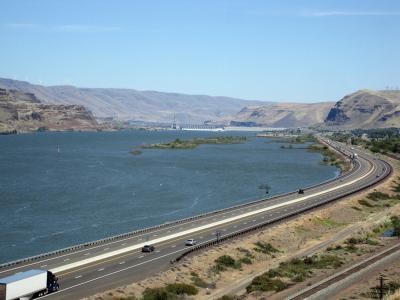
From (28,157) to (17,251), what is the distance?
126240 millimetres

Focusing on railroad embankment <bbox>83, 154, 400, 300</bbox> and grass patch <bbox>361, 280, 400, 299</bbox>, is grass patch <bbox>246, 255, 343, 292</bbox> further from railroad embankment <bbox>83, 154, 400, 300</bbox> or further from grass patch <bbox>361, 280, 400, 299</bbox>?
grass patch <bbox>361, 280, 400, 299</bbox>

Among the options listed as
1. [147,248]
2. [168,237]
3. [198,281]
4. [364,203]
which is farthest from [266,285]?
[364,203]

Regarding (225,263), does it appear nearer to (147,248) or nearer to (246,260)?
(246,260)

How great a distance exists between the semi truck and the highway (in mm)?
652

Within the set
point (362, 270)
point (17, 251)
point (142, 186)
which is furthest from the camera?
point (142, 186)

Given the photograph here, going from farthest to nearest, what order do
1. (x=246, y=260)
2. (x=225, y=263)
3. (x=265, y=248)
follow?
(x=265, y=248) → (x=246, y=260) → (x=225, y=263)

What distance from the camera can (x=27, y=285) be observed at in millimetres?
35375

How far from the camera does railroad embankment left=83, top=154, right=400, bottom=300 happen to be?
39.5 m

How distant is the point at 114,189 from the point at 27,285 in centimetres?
7107

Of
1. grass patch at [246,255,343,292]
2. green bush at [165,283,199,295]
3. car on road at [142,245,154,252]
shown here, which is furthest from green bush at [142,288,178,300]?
car on road at [142,245,154,252]

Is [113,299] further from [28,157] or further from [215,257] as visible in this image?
[28,157]

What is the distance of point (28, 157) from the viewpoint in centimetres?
17962

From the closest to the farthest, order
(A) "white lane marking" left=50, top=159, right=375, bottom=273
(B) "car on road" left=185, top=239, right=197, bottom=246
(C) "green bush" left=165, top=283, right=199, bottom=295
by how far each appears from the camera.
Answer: (C) "green bush" left=165, top=283, right=199, bottom=295, (A) "white lane marking" left=50, top=159, right=375, bottom=273, (B) "car on road" left=185, top=239, right=197, bottom=246

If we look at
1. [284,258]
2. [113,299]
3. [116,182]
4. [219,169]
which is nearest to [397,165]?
[219,169]
